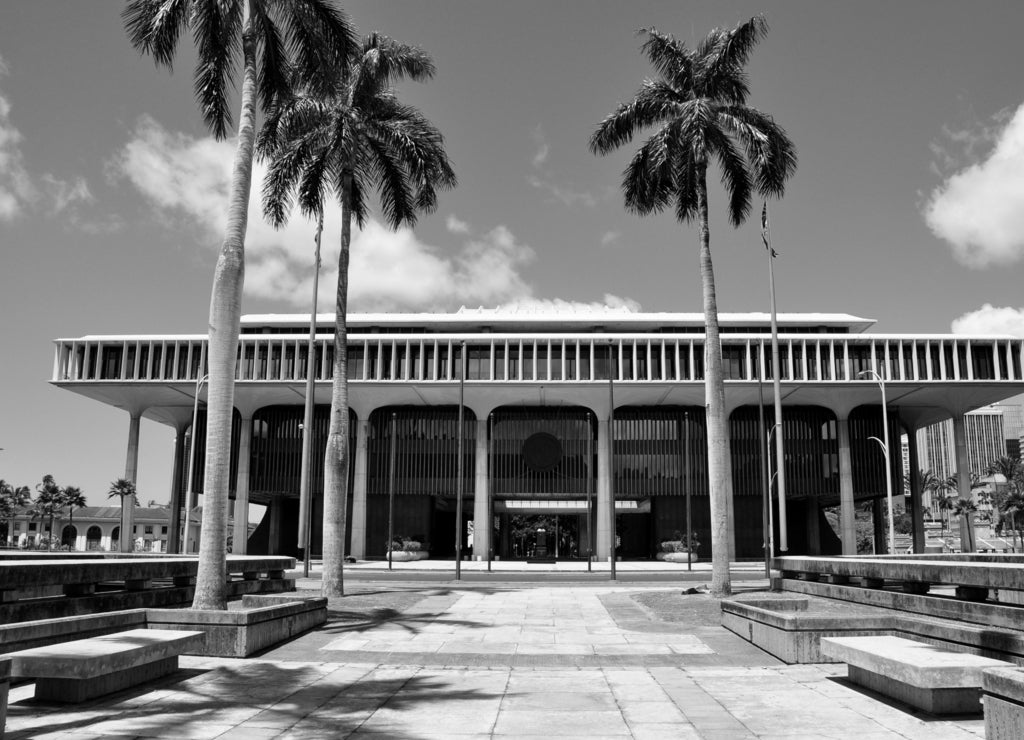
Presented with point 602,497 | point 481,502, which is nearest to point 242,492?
point 481,502

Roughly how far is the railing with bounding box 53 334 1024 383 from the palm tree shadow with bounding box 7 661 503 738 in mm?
47224

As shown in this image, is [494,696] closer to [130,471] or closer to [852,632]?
[852,632]

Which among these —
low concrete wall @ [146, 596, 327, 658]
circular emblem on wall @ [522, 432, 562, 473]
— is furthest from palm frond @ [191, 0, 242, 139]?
circular emblem on wall @ [522, 432, 562, 473]

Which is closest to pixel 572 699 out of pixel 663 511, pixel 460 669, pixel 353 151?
pixel 460 669

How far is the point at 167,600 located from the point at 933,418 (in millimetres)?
65611

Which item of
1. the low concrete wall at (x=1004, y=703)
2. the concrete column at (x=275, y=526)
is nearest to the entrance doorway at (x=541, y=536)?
the concrete column at (x=275, y=526)

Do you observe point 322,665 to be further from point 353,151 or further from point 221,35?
point 353,151

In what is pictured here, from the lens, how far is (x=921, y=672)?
8.63m

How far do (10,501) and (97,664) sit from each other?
125473 millimetres

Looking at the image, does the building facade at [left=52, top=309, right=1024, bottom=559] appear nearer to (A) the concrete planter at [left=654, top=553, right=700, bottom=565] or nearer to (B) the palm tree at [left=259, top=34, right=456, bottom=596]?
(A) the concrete planter at [left=654, top=553, right=700, bottom=565]

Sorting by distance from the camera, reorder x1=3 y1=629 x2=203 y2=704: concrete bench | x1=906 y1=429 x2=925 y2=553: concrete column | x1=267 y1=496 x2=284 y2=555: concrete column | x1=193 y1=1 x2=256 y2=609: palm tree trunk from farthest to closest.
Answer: x1=267 y1=496 x2=284 y2=555: concrete column → x1=906 y1=429 x2=925 y2=553: concrete column → x1=193 y1=1 x2=256 y2=609: palm tree trunk → x1=3 y1=629 x2=203 y2=704: concrete bench

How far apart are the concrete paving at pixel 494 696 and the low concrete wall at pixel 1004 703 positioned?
1132mm

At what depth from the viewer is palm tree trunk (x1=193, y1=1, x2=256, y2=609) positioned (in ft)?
47.3

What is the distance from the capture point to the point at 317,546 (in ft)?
221
